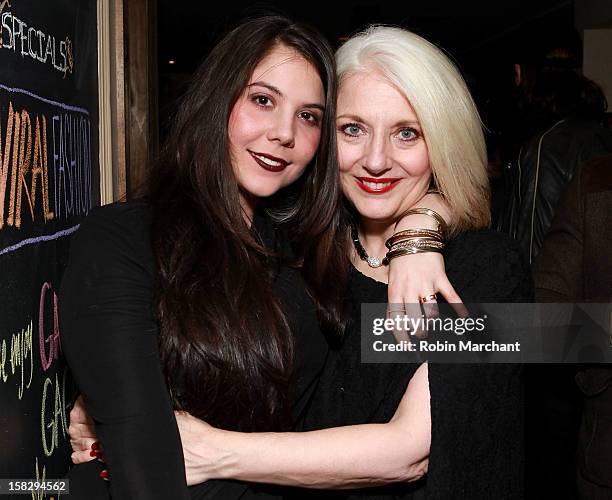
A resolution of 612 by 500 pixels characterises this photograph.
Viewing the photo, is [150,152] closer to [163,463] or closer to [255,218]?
[255,218]

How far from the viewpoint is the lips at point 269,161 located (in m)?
1.48

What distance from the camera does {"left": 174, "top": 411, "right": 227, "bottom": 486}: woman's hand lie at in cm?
125

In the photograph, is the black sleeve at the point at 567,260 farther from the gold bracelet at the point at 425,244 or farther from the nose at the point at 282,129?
the nose at the point at 282,129

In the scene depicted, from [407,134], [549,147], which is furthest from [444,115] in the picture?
[549,147]

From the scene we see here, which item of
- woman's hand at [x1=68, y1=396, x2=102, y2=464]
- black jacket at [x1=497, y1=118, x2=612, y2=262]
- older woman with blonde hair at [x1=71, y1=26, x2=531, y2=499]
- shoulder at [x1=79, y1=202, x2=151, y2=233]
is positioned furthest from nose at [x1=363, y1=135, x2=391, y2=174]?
black jacket at [x1=497, y1=118, x2=612, y2=262]

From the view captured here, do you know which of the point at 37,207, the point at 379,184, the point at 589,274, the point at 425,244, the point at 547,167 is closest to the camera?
the point at 37,207

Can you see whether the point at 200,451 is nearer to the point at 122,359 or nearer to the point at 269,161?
the point at 122,359

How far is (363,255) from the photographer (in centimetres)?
165

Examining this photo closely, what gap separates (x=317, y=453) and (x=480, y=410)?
0.30 m

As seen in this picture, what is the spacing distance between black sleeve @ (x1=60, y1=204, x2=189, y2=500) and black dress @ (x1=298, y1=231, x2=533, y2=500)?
376mm

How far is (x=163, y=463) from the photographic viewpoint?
120cm

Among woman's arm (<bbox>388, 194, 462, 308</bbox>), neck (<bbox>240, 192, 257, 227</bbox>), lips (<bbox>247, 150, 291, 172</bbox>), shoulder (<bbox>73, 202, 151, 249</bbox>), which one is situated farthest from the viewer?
neck (<bbox>240, 192, 257, 227</bbox>)

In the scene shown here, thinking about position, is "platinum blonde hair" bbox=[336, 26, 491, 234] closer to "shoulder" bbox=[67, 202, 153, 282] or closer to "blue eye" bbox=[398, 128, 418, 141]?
"blue eye" bbox=[398, 128, 418, 141]

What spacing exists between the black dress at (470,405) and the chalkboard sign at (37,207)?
0.51m
